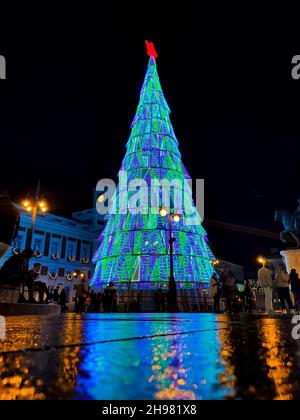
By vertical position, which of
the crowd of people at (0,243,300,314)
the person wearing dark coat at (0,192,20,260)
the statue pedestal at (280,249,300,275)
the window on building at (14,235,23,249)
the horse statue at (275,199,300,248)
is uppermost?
the window on building at (14,235,23,249)

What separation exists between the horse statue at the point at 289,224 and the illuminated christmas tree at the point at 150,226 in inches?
351

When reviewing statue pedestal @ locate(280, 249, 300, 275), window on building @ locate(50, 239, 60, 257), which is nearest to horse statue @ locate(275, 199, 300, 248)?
statue pedestal @ locate(280, 249, 300, 275)

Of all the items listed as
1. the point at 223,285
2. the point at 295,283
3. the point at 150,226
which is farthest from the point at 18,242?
the point at 295,283

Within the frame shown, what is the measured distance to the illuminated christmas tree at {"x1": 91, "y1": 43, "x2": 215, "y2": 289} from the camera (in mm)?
20547

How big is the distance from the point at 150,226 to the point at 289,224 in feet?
38.5

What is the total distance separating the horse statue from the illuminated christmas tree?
892 centimetres

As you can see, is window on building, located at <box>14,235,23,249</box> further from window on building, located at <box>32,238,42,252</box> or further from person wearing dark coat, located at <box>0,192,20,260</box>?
person wearing dark coat, located at <box>0,192,20,260</box>

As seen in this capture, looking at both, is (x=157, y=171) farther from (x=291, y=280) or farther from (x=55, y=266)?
(x=55, y=266)

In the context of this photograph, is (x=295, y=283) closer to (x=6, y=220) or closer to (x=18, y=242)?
(x=6, y=220)

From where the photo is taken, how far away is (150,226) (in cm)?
2167

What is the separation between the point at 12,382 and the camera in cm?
60

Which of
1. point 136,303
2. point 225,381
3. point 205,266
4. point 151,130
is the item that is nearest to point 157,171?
point 151,130
